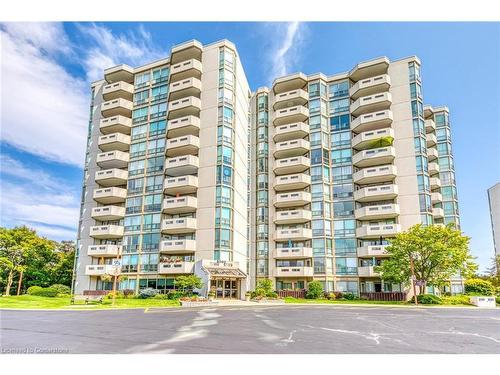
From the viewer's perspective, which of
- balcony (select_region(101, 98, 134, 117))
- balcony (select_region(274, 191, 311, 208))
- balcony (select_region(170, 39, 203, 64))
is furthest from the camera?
balcony (select_region(101, 98, 134, 117))

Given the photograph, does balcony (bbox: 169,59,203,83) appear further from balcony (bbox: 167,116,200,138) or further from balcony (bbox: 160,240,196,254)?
balcony (bbox: 160,240,196,254)

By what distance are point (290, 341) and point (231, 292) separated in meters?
31.3

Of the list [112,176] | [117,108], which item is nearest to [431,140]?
[117,108]

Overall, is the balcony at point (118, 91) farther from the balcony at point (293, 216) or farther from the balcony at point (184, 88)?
the balcony at point (293, 216)

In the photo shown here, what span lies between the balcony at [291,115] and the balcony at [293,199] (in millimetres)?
11807

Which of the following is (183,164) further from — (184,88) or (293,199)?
(293,199)

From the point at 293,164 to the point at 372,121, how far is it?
12.4 m

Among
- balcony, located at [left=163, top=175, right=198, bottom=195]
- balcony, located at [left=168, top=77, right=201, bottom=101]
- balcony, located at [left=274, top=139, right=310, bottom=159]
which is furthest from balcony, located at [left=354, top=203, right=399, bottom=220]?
balcony, located at [left=168, top=77, right=201, bottom=101]

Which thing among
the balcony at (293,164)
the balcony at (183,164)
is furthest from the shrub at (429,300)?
the balcony at (183,164)

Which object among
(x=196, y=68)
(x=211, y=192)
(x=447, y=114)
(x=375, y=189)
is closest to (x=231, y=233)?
(x=211, y=192)

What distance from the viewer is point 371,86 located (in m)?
51.2

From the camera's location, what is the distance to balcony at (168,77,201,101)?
1948 inches

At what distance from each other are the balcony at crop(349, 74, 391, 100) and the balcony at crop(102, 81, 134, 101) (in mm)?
33347
